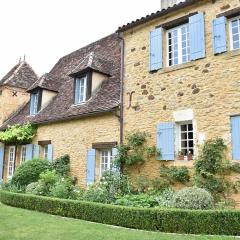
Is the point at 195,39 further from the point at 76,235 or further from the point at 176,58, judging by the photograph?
the point at 76,235

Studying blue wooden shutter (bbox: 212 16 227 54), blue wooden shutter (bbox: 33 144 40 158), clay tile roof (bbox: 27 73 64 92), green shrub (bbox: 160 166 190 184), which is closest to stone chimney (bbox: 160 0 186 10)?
blue wooden shutter (bbox: 212 16 227 54)

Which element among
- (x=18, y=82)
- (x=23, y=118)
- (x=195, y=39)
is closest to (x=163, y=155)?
(x=195, y=39)

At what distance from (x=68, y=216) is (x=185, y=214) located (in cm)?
394

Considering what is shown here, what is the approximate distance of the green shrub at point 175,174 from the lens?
9.70 metres

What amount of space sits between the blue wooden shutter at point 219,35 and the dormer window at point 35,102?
10.6 m

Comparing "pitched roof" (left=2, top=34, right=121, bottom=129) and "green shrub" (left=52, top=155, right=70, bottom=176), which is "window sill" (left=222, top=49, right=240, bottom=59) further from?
"green shrub" (left=52, top=155, right=70, bottom=176)

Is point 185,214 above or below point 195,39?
below

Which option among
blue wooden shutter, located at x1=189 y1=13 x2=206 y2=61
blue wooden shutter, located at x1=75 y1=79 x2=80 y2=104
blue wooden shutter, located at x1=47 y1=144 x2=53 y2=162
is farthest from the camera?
blue wooden shutter, located at x1=47 y1=144 x2=53 y2=162

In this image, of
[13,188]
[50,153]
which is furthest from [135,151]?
[13,188]

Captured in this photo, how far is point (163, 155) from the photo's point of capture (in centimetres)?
1039

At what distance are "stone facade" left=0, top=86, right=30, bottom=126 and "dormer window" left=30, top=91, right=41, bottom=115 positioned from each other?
116 inches

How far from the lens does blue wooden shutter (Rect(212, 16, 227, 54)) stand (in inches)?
373

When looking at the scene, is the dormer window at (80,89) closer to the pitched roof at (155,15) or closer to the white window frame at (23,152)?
the pitched roof at (155,15)

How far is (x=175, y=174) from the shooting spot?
32.2 ft
